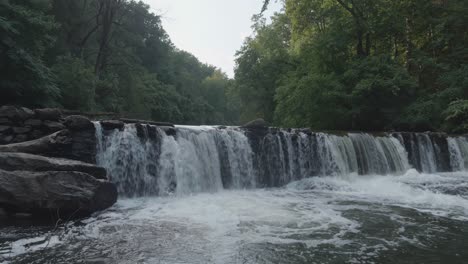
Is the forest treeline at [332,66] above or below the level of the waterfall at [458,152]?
above

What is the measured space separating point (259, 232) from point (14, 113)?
702cm

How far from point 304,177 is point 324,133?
221 cm

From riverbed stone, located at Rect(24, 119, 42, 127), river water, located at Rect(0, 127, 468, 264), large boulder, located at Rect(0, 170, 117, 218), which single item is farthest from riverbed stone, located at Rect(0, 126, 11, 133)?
large boulder, located at Rect(0, 170, 117, 218)

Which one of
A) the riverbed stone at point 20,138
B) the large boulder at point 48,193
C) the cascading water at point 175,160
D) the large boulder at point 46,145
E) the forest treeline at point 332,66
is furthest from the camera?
the forest treeline at point 332,66

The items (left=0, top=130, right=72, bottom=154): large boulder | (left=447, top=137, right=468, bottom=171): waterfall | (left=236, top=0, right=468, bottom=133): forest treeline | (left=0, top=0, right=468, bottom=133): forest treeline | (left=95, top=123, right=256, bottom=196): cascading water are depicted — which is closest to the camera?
(left=0, top=130, right=72, bottom=154): large boulder

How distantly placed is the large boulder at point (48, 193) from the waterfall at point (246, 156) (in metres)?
2.53

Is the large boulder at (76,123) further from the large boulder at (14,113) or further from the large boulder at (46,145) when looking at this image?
the large boulder at (14,113)

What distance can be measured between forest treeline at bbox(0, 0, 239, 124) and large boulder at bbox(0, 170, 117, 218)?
5.49 meters

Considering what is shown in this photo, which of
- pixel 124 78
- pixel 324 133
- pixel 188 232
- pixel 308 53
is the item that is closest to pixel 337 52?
pixel 308 53

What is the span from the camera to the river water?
5266 mm

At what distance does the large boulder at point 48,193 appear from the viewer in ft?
21.7

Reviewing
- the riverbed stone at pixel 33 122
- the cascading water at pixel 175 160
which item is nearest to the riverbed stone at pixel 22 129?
the riverbed stone at pixel 33 122

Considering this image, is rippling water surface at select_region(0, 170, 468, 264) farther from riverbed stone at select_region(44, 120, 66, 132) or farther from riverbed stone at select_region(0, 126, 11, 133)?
riverbed stone at select_region(0, 126, 11, 133)

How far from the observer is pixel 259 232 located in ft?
21.0
